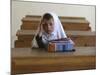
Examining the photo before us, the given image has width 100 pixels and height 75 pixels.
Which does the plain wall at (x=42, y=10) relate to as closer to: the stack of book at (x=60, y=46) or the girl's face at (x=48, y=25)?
the girl's face at (x=48, y=25)

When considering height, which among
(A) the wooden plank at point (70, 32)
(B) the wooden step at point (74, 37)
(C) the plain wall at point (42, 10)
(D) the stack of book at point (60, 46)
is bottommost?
(D) the stack of book at point (60, 46)

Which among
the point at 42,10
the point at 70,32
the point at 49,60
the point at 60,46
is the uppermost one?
the point at 42,10

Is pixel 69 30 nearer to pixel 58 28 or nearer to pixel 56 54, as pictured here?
pixel 58 28

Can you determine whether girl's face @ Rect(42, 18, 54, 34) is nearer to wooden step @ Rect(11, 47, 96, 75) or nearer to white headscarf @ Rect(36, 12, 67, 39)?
white headscarf @ Rect(36, 12, 67, 39)

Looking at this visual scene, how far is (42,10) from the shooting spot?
1611 millimetres

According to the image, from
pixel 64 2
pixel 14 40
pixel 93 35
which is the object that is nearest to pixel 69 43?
pixel 93 35

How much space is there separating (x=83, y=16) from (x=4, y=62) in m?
0.79

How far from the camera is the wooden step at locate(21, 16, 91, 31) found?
1.57 metres

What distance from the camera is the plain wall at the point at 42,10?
154 cm

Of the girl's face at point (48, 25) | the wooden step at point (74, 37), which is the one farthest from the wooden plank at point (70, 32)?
the girl's face at point (48, 25)

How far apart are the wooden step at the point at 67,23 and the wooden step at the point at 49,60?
181 mm

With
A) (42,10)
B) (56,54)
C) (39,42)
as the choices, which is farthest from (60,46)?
(42,10)

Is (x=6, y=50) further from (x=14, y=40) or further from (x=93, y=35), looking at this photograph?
(x=93, y=35)

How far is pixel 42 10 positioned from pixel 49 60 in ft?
1.39
